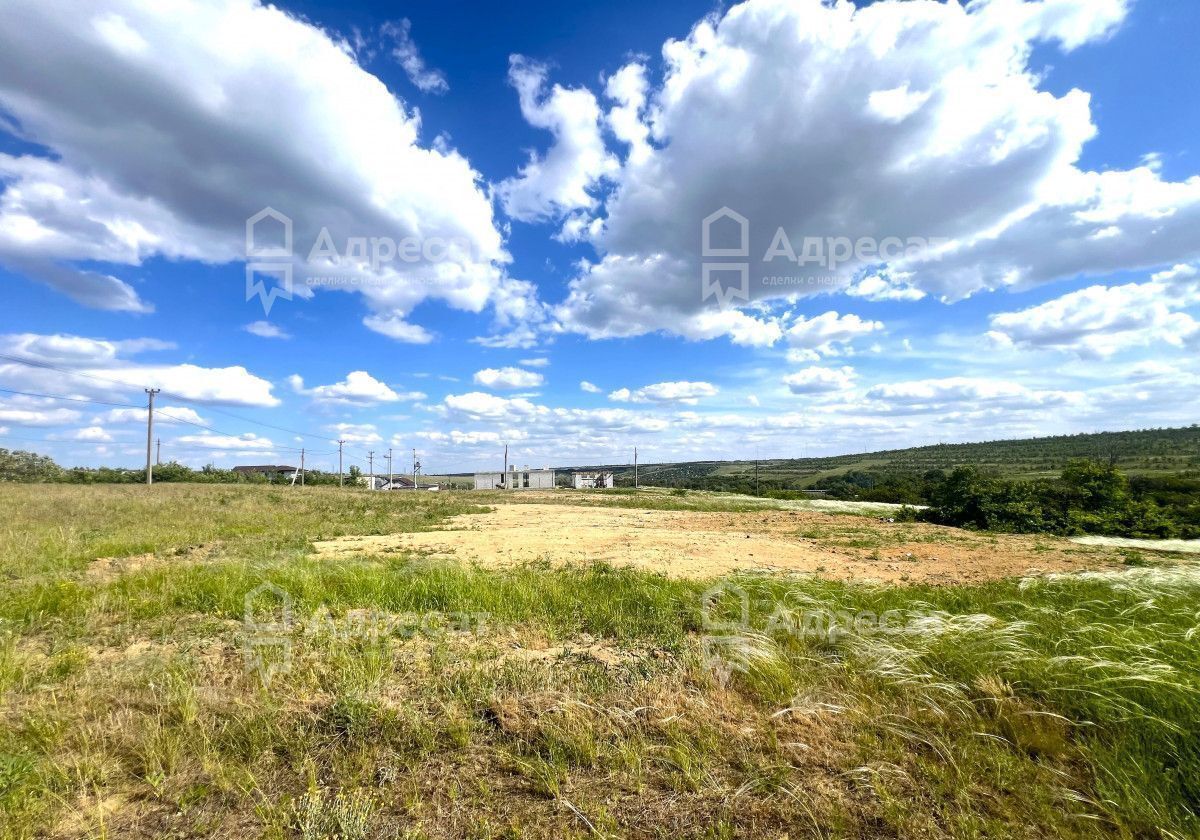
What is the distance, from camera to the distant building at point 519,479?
10694cm

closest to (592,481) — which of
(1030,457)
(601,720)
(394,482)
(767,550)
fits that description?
(394,482)

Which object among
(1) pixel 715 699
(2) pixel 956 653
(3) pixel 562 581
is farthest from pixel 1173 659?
(3) pixel 562 581

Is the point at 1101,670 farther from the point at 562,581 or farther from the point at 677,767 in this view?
the point at 562,581

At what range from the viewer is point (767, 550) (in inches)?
522

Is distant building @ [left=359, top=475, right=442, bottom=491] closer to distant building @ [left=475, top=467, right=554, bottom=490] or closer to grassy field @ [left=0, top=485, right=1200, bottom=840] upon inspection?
distant building @ [left=475, top=467, right=554, bottom=490]

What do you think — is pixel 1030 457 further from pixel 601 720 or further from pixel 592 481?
pixel 601 720

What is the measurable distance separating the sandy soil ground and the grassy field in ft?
13.1

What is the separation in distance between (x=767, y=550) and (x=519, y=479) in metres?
101

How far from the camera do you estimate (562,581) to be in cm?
823

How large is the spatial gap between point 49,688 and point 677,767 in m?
5.25

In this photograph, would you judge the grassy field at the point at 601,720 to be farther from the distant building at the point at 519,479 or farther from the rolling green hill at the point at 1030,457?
the distant building at the point at 519,479

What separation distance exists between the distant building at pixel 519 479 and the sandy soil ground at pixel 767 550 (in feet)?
290

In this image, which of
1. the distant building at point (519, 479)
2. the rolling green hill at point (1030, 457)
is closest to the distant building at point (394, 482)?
the distant building at point (519, 479)

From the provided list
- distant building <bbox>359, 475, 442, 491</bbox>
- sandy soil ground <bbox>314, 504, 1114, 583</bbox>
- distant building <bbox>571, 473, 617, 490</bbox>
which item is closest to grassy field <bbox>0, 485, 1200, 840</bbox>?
sandy soil ground <bbox>314, 504, 1114, 583</bbox>
